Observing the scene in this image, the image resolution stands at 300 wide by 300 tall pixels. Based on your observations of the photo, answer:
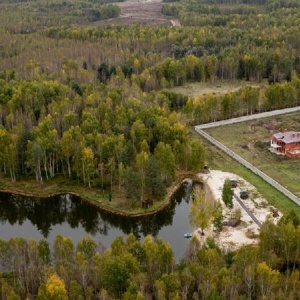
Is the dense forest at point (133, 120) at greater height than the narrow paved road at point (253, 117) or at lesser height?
greater

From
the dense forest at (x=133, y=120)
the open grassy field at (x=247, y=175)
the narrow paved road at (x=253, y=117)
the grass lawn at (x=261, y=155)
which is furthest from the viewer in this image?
the narrow paved road at (x=253, y=117)

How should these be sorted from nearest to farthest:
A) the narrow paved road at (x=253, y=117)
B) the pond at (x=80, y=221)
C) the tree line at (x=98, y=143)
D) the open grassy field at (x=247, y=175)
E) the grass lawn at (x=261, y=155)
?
the pond at (x=80, y=221)
the open grassy field at (x=247, y=175)
the grass lawn at (x=261, y=155)
the tree line at (x=98, y=143)
the narrow paved road at (x=253, y=117)

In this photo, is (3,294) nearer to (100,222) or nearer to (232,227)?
(100,222)

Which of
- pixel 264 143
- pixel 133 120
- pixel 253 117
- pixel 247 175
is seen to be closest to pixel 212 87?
pixel 253 117

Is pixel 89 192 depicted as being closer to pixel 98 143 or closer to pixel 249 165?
pixel 98 143

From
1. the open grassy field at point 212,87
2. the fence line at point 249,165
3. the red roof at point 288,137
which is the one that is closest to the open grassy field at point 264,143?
the fence line at point 249,165

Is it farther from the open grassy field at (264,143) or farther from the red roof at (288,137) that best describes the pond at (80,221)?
the red roof at (288,137)
